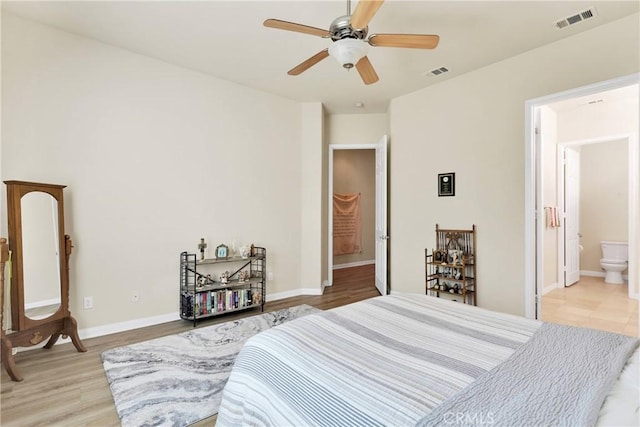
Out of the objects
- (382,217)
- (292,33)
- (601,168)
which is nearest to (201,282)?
(382,217)

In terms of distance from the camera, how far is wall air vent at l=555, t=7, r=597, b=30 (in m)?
2.54

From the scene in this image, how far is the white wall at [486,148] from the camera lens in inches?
112

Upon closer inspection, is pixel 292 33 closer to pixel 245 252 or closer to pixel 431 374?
pixel 245 252

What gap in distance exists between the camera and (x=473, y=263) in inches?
143

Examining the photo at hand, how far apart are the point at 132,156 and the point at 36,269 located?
52.0 inches

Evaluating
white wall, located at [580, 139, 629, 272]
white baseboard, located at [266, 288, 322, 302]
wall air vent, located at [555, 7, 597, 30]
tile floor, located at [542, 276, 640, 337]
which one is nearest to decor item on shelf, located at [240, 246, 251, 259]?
white baseboard, located at [266, 288, 322, 302]

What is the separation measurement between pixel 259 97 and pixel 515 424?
13.9 feet

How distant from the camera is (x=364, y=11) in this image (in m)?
1.67

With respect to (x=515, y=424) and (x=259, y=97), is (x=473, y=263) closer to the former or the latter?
(x=515, y=424)

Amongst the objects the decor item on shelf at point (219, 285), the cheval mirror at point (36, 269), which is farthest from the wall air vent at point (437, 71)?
the cheval mirror at point (36, 269)

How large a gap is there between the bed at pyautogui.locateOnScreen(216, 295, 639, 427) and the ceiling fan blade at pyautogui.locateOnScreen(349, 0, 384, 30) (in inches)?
66.0

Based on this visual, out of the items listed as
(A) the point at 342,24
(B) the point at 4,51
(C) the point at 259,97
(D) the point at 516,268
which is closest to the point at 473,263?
(D) the point at 516,268

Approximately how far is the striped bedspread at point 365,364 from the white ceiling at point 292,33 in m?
2.34

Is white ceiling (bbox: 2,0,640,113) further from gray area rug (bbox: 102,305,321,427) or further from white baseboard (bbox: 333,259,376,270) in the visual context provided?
white baseboard (bbox: 333,259,376,270)
